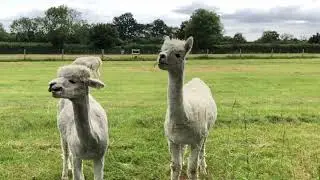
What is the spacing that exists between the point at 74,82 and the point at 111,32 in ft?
236

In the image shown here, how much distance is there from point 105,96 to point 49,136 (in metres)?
8.42

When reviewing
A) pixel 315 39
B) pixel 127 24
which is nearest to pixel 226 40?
pixel 315 39

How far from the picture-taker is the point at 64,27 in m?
103

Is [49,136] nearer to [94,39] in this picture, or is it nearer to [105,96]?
[105,96]

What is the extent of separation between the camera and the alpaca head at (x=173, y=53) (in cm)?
692

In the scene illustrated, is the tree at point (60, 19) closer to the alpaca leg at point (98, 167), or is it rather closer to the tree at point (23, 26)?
the tree at point (23, 26)

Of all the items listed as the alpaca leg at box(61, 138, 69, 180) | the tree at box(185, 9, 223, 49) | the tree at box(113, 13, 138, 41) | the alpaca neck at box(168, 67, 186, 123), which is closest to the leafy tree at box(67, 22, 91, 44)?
the tree at box(113, 13, 138, 41)

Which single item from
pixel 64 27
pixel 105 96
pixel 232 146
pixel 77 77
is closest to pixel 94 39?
pixel 64 27

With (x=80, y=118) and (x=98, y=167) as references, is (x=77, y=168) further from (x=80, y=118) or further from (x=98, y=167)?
(x=80, y=118)

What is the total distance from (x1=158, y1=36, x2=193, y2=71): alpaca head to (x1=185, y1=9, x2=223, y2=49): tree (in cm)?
7002

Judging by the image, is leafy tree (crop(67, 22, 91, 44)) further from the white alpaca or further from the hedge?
the white alpaca

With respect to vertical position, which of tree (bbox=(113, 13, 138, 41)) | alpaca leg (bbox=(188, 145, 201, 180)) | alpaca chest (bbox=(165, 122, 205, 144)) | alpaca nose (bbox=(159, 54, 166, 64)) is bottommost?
alpaca leg (bbox=(188, 145, 201, 180))

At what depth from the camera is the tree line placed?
76.9 metres

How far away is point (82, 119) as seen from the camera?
6520 mm
